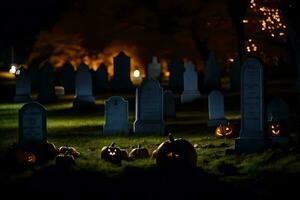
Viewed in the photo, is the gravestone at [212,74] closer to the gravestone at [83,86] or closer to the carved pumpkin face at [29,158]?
the gravestone at [83,86]

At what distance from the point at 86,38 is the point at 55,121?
22.1 m

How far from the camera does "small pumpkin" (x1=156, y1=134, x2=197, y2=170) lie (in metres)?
13.5

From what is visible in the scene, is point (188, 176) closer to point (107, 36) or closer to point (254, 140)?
point (254, 140)

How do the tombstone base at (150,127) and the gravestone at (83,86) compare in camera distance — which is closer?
the tombstone base at (150,127)

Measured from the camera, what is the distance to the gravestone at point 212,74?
33906 mm

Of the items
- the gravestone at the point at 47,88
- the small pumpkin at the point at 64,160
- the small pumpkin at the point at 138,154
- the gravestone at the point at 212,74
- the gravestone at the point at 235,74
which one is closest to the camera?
the small pumpkin at the point at 64,160

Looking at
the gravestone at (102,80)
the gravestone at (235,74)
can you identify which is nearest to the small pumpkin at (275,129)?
the gravestone at (235,74)

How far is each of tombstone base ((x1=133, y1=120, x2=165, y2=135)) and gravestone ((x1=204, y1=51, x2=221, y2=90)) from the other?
14609 millimetres

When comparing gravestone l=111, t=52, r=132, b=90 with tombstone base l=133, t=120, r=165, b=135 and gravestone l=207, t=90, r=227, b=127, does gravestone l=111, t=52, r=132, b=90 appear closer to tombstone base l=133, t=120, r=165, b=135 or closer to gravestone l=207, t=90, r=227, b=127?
gravestone l=207, t=90, r=227, b=127

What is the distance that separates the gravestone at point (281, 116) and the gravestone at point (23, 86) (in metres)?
16.7

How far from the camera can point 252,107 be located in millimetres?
15055

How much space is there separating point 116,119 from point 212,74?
15.5 metres

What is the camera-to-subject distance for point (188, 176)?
41.8 ft

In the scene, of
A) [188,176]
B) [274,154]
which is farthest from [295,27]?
[188,176]
